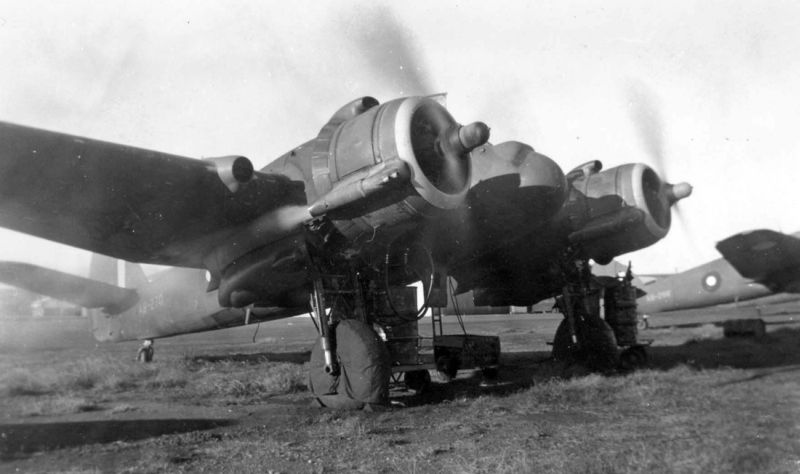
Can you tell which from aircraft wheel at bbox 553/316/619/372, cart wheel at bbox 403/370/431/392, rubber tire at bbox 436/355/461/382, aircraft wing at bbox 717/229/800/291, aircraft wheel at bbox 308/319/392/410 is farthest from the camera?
aircraft wing at bbox 717/229/800/291

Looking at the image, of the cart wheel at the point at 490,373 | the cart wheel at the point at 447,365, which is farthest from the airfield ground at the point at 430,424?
the cart wheel at the point at 447,365

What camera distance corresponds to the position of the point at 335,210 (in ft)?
24.8

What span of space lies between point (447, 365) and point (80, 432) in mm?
5983

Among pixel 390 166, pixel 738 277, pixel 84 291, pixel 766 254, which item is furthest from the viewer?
pixel 738 277

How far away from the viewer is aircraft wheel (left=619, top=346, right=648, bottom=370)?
11.6 m

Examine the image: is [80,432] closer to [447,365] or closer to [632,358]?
[447,365]

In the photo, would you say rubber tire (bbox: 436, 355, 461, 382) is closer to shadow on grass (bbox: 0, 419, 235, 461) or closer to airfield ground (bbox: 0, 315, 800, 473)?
airfield ground (bbox: 0, 315, 800, 473)

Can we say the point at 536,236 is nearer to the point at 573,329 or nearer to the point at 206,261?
the point at 573,329

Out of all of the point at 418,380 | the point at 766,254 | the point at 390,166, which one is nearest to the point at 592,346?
the point at 418,380

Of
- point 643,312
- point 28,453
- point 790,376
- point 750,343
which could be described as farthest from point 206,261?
point 643,312

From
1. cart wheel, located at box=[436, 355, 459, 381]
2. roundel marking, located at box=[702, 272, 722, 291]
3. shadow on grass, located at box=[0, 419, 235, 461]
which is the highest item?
roundel marking, located at box=[702, 272, 722, 291]

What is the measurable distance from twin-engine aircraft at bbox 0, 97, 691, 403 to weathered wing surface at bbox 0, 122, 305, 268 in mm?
19

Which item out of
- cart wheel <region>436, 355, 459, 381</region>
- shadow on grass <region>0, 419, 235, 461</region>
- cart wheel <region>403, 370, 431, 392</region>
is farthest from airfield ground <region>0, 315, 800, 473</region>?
cart wheel <region>436, 355, 459, 381</region>

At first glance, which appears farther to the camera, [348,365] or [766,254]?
[766,254]
